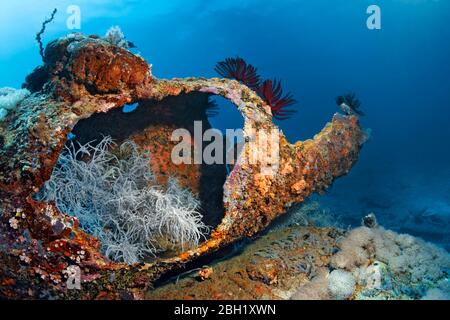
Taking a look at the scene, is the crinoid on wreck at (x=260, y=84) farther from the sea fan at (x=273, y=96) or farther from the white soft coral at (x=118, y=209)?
the white soft coral at (x=118, y=209)

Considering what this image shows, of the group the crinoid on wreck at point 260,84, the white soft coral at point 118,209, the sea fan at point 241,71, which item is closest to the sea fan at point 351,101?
the crinoid on wreck at point 260,84

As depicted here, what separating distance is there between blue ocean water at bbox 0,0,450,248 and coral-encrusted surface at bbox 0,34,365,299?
1069 centimetres

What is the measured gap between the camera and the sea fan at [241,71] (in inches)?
220

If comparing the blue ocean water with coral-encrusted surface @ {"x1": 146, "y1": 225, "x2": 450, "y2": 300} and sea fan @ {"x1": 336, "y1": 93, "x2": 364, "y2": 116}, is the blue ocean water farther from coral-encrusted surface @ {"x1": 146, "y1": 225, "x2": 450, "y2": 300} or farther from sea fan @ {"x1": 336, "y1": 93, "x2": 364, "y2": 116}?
coral-encrusted surface @ {"x1": 146, "y1": 225, "x2": 450, "y2": 300}

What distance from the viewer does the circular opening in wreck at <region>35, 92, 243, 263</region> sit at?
454cm

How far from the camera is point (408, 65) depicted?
81.1m

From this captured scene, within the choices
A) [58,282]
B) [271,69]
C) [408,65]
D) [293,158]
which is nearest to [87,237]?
[58,282]

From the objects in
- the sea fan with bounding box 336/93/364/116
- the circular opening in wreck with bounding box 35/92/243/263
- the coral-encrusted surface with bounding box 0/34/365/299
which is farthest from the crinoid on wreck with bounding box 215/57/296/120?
the sea fan with bounding box 336/93/364/116

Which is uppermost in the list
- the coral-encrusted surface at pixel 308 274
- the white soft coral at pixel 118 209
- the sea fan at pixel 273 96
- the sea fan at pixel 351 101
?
the sea fan at pixel 351 101

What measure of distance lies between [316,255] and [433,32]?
79471mm

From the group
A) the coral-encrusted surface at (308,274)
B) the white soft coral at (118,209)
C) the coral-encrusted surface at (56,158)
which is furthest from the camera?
the white soft coral at (118,209)

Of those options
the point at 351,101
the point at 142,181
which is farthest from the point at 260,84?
the point at 142,181

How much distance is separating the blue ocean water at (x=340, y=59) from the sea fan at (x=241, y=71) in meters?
10.8
